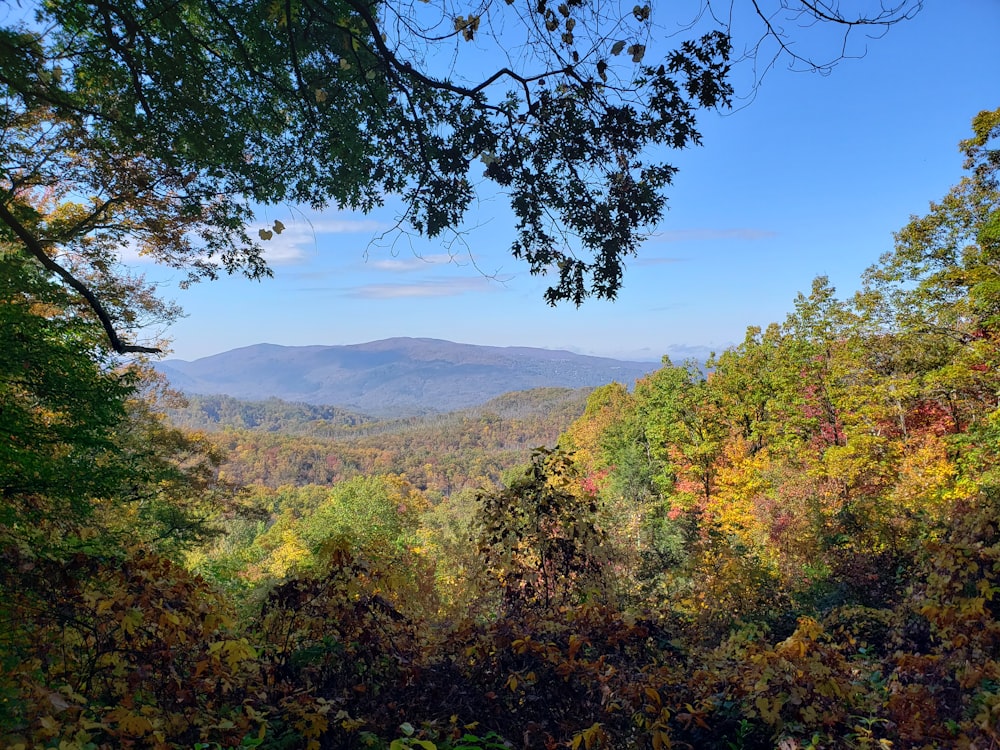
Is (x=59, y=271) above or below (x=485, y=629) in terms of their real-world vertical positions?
above

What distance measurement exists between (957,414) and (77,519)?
2138 centimetres

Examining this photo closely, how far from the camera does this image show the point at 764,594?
34.2 ft

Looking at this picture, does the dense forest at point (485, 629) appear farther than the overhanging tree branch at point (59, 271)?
No

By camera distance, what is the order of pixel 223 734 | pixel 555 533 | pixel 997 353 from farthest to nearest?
1. pixel 997 353
2. pixel 555 533
3. pixel 223 734

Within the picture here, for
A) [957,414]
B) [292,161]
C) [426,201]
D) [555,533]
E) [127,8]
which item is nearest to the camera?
[127,8]

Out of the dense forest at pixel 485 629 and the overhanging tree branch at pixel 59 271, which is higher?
→ the overhanging tree branch at pixel 59 271

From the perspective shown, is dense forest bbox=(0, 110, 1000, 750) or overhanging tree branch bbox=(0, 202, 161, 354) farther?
overhanging tree branch bbox=(0, 202, 161, 354)

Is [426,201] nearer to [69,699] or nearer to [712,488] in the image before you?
[69,699]

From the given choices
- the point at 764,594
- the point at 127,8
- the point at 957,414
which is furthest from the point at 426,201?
the point at 957,414

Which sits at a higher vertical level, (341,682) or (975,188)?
(975,188)

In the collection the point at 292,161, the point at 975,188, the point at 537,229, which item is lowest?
the point at 537,229

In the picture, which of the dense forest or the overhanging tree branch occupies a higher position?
the overhanging tree branch

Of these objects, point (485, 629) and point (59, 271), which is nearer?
point (59, 271)

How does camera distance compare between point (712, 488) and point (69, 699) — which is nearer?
point (69, 699)
